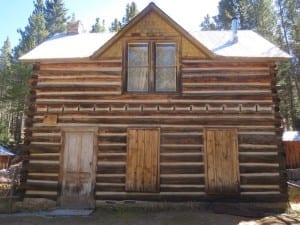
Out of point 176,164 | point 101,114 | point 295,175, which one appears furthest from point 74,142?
point 295,175

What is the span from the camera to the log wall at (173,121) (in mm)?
12680

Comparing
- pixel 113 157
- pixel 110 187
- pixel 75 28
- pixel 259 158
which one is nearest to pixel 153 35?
pixel 113 157

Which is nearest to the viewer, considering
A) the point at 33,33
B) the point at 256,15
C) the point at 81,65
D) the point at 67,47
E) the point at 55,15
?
the point at 81,65

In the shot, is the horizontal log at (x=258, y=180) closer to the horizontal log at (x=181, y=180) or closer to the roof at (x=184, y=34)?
the horizontal log at (x=181, y=180)

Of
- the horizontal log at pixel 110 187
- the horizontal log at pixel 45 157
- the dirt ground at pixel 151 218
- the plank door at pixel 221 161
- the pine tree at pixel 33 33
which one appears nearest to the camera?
the dirt ground at pixel 151 218

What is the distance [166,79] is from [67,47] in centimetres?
422

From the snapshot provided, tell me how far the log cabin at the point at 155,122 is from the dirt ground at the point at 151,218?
558 mm

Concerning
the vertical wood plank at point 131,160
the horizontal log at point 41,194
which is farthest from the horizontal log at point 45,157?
the vertical wood plank at point 131,160

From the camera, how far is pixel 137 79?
43.4ft

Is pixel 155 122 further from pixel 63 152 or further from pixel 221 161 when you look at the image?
pixel 63 152

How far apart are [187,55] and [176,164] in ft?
12.6

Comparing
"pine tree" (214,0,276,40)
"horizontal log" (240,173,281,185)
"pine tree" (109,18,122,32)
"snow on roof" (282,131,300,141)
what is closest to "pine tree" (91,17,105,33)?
"pine tree" (109,18,122,32)

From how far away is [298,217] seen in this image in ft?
37.0

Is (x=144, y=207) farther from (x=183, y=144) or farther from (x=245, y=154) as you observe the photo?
(x=245, y=154)
